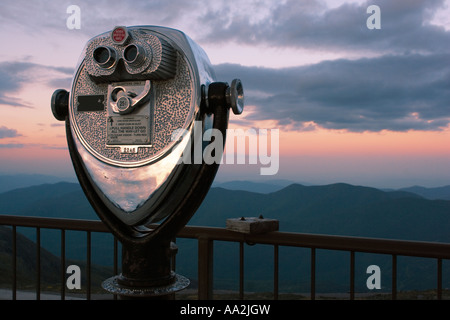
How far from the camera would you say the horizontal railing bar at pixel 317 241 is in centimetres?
192

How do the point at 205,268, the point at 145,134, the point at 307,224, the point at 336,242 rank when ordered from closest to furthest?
the point at 145,134, the point at 336,242, the point at 205,268, the point at 307,224

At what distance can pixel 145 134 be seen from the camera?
167 centimetres

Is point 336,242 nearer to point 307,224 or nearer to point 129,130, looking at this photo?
point 129,130

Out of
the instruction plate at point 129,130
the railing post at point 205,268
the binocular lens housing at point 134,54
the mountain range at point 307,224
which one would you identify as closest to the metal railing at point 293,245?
the railing post at point 205,268

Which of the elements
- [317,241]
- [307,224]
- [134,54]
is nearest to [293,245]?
[317,241]

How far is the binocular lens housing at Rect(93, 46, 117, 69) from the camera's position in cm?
170

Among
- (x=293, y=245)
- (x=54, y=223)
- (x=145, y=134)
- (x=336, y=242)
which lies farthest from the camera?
(x=54, y=223)

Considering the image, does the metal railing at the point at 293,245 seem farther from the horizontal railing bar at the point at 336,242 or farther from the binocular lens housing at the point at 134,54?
the binocular lens housing at the point at 134,54

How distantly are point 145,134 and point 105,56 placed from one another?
→ 36cm

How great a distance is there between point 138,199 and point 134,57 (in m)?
0.55

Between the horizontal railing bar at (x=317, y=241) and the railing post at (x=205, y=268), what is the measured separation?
0.15ft

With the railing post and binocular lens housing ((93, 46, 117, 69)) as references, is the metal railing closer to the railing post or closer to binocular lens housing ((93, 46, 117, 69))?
the railing post

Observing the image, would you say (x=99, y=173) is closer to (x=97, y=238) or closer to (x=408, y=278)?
(x=408, y=278)
